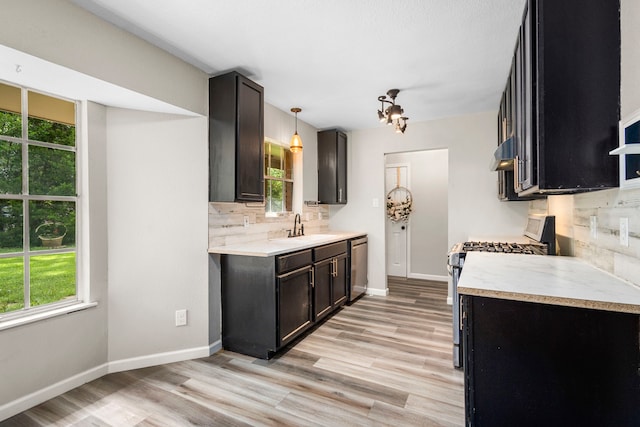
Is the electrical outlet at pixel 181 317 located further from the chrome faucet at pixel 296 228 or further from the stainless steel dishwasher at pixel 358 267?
the stainless steel dishwasher at pixel 358 267

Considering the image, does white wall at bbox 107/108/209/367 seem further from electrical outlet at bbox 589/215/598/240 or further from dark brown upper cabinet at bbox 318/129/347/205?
electrical outlet at bbox 589/215/598/240

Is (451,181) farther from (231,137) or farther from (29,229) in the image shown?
(29,229)

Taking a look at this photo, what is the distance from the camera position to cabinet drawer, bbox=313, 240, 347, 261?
333 centimetres

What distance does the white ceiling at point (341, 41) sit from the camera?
6.24ft

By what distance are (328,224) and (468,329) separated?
3651 mm

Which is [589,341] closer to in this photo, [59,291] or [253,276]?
[253,276]

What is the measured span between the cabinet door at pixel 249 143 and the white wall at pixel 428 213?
134 inches

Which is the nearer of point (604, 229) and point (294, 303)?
point (604, 229)

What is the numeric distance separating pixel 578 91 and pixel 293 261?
225 centimetres

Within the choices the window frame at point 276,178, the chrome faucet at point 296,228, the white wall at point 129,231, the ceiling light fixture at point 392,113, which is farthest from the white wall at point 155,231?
the ceiling light fixture at point 392,113

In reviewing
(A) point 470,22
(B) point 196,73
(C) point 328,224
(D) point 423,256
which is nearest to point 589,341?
(A) point 470,22

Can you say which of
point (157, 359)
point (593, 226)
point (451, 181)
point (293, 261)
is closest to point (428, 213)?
point (451, 181)

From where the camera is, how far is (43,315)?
2070 mm

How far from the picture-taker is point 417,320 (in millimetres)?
3576
